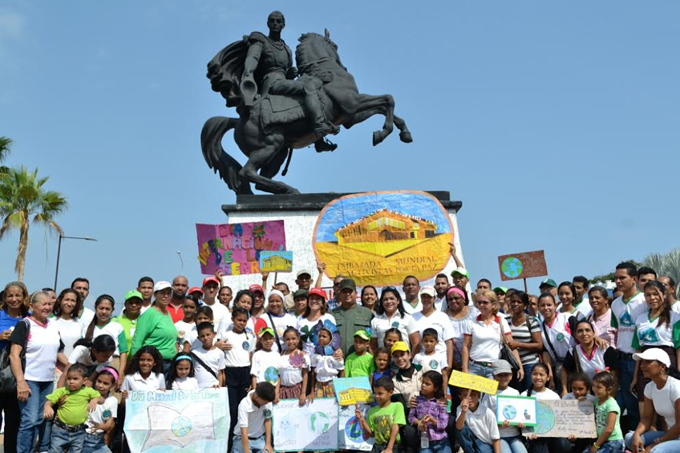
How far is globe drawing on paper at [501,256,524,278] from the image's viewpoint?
11.2 meters

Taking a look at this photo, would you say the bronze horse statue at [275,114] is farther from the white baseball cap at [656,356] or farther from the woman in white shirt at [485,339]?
the white baseball cap at [656,356]

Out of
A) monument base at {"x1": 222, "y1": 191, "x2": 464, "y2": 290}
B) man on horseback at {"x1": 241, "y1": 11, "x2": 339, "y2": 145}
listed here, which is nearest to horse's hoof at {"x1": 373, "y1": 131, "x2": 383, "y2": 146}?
man on horseback at {"x1": 241, "y1": 11, "x2": 339, "y2": 145}

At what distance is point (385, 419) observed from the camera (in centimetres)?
654

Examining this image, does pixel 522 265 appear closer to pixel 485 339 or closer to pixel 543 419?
pixel 485 339

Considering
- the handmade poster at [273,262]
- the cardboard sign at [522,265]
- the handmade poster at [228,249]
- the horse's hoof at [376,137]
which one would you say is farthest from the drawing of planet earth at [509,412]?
the horse's hoof at [376,137]

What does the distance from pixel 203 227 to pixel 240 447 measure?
19.1 ft

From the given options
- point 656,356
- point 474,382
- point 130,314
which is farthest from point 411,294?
point 130,314

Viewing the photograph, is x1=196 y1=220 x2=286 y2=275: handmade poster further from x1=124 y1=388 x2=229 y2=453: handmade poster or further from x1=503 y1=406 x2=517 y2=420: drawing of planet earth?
x1=503 y1=406 x2=517 y2=420: drawing of planet earth

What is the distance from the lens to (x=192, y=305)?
8047 mm

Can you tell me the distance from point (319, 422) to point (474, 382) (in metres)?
1.55

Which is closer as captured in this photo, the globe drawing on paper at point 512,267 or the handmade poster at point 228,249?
the globe drawing on paper at point 512,267

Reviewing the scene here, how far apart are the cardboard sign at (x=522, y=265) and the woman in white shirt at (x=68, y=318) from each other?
261 inches

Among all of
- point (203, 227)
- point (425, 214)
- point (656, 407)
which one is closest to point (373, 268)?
point (425, 214)

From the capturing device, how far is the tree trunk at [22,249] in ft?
85.1
